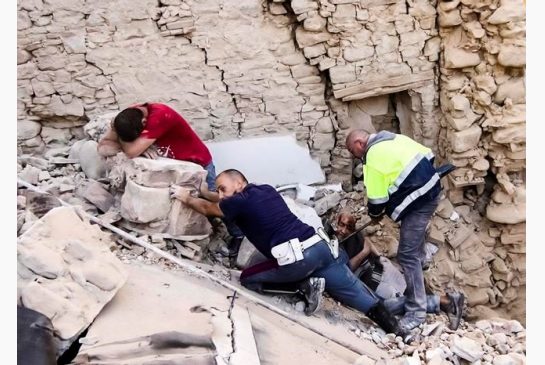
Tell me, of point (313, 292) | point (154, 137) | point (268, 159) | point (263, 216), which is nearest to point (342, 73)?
point (268, 159)

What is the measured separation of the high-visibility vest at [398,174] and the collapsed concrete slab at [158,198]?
1.42 m

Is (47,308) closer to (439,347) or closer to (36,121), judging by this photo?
(439,347)

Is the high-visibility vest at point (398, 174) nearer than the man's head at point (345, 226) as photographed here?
Yes

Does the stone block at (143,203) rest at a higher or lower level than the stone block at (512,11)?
lower

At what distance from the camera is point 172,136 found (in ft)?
19.3

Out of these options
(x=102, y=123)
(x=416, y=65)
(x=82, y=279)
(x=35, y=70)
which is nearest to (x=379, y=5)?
(x=416, y=65)

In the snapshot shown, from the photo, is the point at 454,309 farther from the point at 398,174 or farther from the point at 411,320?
the point at 398,174

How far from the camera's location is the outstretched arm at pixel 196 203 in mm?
5559

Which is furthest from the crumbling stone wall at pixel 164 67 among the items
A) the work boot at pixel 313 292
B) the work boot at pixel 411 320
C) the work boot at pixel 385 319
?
the work boot at pixel 411 320

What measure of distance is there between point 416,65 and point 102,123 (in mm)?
3030

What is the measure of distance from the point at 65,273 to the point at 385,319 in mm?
2527

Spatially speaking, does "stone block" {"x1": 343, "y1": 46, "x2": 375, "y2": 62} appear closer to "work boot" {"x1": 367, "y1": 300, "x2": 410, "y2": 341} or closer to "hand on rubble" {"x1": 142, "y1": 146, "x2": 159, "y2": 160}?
"hand on rubble" {"x1": 142, "y1": 146, "x2": 159, "y2": 160}

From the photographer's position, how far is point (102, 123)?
629 cm

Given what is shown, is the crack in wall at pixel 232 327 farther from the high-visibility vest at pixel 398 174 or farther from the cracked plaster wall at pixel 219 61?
the cracked plaster wall at pixel 219 61
